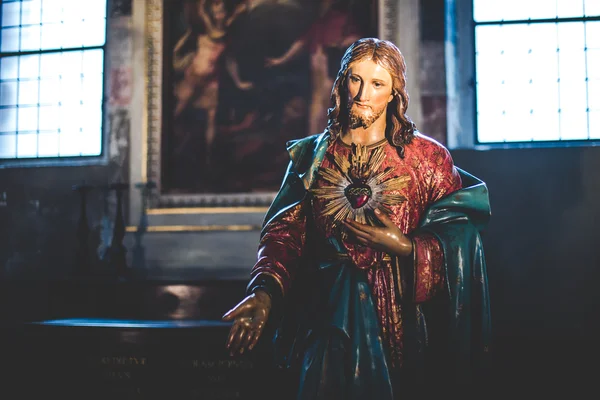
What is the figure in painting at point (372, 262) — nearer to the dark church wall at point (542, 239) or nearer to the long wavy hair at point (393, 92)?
the long wavy hair at point (393, 92)

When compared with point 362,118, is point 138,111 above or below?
above

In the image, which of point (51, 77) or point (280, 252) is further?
point (51, 77)

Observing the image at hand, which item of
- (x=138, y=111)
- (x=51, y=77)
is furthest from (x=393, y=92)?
(x=51, y=77)

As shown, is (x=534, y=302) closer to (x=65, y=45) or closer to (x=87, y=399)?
(x=87, y=399)

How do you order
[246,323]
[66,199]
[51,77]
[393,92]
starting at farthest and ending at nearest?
[51,77]
[66,199]
[393,92]
[246,323]

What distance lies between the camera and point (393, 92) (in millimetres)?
2582

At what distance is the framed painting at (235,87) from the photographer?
21.0 ft

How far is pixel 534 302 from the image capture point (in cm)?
572

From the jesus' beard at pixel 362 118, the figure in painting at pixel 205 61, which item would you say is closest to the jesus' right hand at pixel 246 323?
the jesus' beard at pixel 362 118

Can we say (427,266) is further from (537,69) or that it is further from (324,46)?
(537,69)

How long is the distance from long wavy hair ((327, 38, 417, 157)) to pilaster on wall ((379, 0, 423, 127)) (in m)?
3.53

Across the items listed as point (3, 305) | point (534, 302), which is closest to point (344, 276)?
point (534, 302)

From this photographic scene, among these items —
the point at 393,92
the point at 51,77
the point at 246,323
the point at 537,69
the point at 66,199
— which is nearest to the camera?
the point at 246,323

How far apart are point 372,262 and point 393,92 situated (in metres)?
0.67
